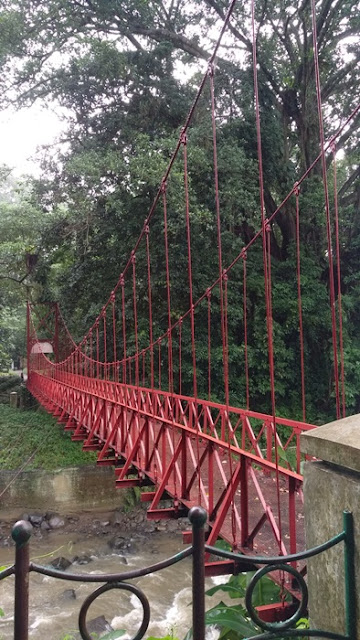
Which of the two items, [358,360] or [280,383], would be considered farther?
[280,383]

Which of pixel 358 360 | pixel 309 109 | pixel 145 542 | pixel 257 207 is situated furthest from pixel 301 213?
pixel 145 542

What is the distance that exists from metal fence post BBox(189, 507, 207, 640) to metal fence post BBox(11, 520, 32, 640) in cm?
28

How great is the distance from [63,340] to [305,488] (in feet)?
46.4

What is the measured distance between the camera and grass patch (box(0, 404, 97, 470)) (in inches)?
356

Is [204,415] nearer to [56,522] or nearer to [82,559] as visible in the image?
[82,559]

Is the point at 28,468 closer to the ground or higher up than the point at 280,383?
closer to the ground

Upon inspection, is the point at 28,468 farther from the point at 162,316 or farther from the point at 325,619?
the point at 325,619

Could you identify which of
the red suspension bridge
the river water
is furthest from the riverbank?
the red suspension bridge

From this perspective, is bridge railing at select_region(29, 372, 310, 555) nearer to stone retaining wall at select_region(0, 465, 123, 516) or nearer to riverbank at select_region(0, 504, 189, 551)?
riverbank at select_region(0, 504, 189, 551)

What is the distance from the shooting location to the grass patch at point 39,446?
9039 millimetres

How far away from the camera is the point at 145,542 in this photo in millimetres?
7465

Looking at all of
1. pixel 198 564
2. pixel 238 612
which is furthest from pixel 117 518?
pixel 198 564

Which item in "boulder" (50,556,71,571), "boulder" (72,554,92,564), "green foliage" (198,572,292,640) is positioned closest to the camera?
"green foliage" (198,572,292,640)

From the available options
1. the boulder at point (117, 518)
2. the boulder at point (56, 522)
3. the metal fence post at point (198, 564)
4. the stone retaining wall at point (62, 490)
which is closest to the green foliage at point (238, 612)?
the metal fence post at point (198, 564)
